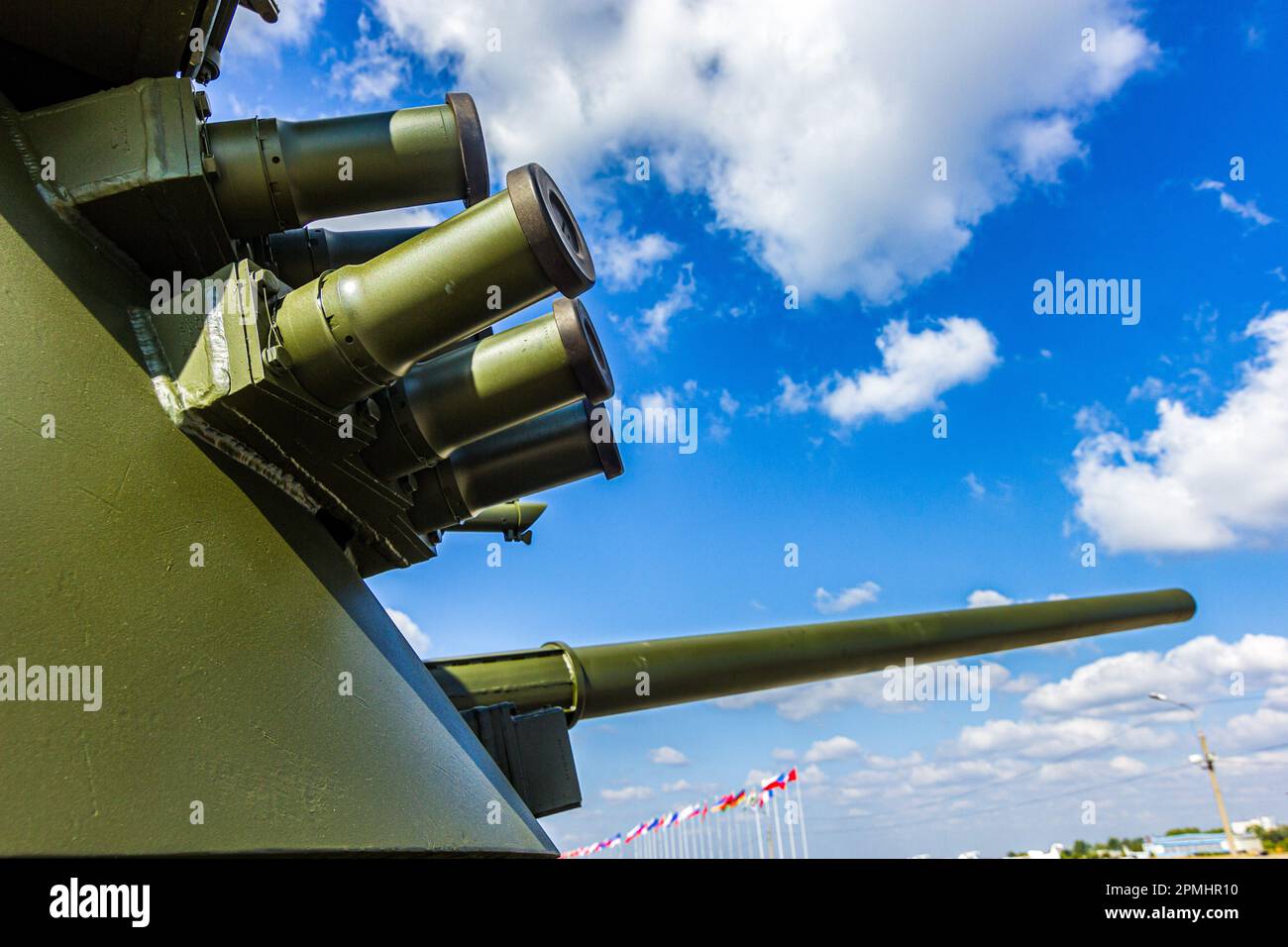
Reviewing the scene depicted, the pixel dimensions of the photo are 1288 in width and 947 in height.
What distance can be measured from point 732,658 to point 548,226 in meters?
3.80

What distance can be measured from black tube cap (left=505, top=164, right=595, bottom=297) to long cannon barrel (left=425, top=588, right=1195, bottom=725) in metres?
2.69

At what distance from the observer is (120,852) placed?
201cm

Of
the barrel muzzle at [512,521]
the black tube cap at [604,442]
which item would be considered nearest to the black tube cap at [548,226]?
the black tube cap at [604,442]

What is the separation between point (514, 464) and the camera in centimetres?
423

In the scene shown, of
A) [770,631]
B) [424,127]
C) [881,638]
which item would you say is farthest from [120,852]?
[881,638]

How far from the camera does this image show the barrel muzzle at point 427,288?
305 cm

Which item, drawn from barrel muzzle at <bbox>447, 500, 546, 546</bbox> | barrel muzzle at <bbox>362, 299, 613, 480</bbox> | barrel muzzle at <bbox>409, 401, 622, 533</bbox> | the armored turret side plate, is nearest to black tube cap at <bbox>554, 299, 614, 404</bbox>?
barrel muzzle at <bbox>362, 299, 613, 480</bbox>

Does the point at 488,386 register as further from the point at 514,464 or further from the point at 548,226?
the point at 548,226

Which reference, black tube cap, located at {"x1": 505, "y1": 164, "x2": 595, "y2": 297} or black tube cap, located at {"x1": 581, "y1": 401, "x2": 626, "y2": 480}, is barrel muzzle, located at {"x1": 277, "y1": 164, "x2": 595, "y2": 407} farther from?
black tube cap, located at {"x1": 581, "y1": 401, "x2": 626, "y2": 480}

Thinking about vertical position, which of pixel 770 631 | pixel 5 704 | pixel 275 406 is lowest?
pixel 5 704

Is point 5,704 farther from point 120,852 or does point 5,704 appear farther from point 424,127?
point 424,127

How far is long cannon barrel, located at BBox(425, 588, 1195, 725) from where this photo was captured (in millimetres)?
5492

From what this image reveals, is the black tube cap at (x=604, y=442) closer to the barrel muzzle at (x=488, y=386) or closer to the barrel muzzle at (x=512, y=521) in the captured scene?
the barrel muzzle at (x=488, y=386)
